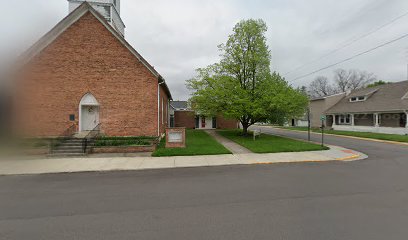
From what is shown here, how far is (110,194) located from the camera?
520cm

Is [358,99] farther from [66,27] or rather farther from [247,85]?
[66,27]

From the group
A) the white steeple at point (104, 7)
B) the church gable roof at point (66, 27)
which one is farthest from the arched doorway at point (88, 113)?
the white steeple at point (104, 7)

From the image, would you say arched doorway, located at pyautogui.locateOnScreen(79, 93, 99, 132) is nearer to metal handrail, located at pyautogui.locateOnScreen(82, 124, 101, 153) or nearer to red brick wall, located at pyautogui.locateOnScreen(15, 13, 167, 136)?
red brick wall, located at pyautogui.locateOnScreen(15, 13, 167, 136)

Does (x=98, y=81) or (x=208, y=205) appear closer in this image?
(x=208, y=205)

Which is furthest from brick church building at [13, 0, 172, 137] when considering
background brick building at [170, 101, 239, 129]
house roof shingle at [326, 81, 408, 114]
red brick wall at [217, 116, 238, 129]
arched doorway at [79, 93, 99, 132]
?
house roof shingle at [326, 81, 408, 114]

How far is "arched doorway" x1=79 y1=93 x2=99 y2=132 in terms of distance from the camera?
1313 cm

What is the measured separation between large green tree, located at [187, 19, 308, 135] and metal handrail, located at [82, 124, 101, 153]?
9.03 m

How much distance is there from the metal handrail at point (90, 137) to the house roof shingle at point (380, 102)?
3074 centimetres

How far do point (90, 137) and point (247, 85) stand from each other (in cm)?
1358

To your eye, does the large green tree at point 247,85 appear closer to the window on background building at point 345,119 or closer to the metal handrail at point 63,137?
the metal handrail at point 63,137

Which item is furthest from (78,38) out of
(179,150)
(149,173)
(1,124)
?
(149,173)

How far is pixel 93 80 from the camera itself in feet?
43.1

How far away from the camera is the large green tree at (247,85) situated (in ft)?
53.3

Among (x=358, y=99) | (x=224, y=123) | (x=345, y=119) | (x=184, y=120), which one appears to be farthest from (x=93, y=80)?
(x=358, y=99)
